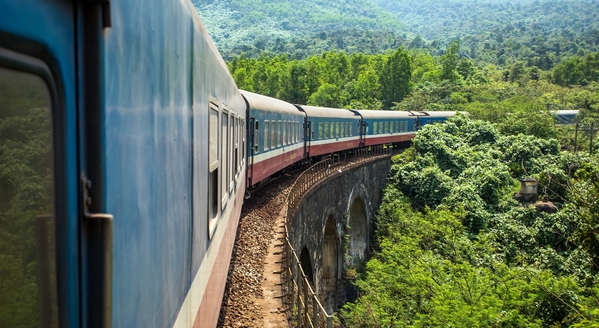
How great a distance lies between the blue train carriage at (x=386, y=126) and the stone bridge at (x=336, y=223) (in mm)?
1435

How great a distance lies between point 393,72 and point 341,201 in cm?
5150

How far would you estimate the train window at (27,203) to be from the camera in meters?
1.18

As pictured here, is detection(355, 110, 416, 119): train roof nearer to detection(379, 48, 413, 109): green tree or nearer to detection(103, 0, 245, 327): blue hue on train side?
detection(103, 0, 245, 327): blue hue on train side

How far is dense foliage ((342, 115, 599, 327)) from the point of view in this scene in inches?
569

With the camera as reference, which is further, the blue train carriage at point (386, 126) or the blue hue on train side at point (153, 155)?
the blue train carriage at point (386, 126)

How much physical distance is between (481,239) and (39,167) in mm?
22393

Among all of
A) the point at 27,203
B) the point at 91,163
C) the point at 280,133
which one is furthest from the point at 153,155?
the point at 280,133

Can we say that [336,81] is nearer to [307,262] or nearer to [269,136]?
[307,262]

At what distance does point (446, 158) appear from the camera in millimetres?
32500

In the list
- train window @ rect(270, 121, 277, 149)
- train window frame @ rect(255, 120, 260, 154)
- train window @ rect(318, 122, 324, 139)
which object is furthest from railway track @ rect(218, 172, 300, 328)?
train window @ rect(318, 122, 324, 139)

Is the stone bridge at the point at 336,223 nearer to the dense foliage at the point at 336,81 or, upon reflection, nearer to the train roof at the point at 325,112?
the train roof at the point at 325,112

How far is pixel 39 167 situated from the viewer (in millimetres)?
1298

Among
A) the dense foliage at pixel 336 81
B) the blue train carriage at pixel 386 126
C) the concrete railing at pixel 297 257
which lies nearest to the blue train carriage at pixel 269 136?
the concrete railing at pixel 297 257

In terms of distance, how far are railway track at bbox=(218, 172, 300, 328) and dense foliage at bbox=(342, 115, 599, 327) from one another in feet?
17.1
